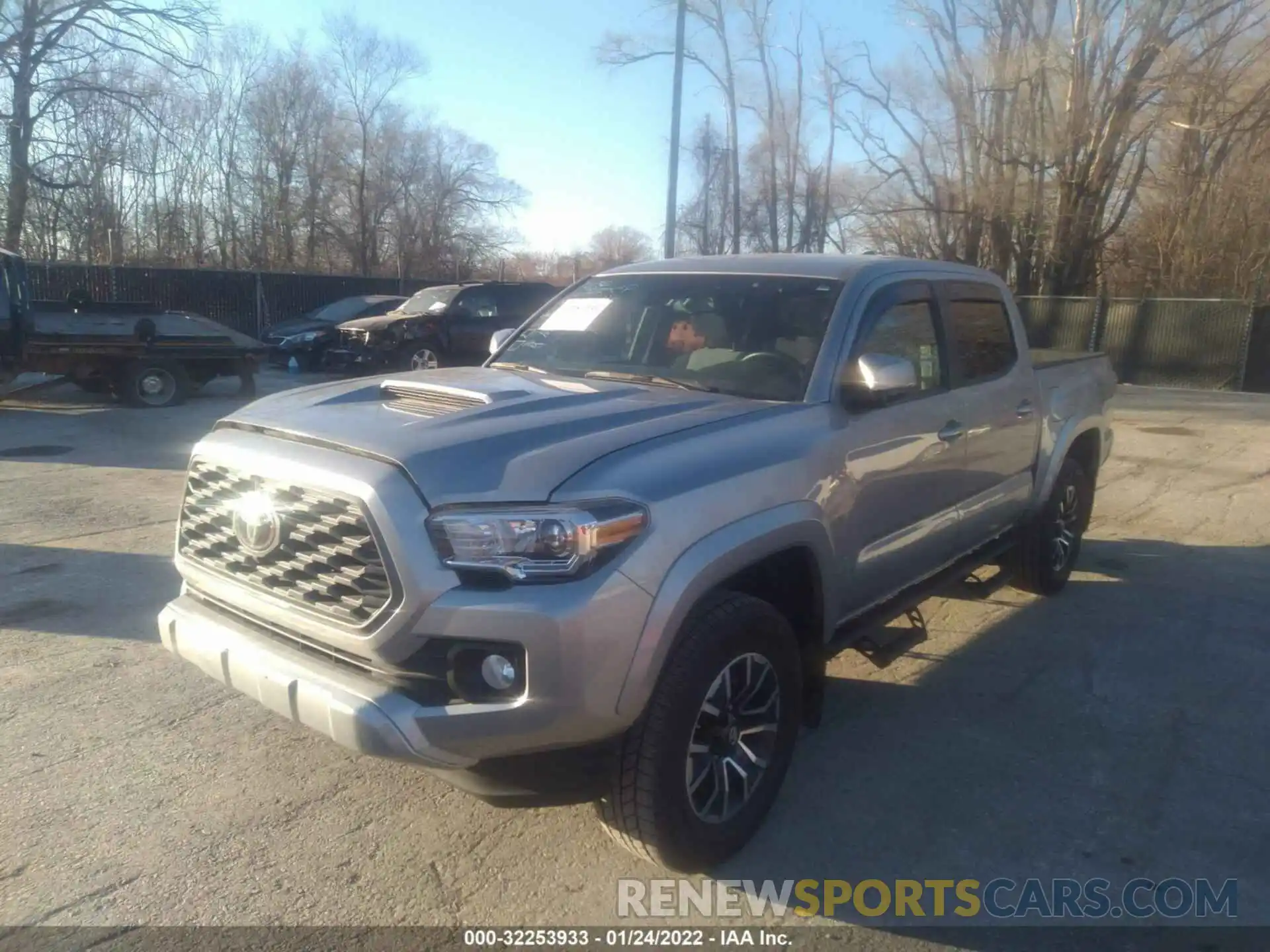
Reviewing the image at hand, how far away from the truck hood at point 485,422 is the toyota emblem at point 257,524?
0.23m

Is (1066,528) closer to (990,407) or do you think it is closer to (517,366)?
(990,407)

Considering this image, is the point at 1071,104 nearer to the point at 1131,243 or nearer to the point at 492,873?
the point at 1131,243

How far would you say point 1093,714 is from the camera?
455cm

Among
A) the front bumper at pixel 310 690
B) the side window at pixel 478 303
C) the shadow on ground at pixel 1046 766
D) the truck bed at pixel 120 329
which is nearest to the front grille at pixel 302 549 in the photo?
the front bumper at pixel 310 690

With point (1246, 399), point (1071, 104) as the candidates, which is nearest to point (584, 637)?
point (1246, 399)

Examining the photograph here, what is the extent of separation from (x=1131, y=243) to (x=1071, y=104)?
5.08 meters

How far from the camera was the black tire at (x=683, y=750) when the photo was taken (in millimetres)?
2904

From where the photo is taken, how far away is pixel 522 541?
272 centimetres

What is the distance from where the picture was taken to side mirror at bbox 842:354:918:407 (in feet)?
12.2

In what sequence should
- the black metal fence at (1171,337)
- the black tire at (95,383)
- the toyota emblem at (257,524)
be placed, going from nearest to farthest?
the toyota emblem at (257,524) < the black tire at (95,383) < the black metal fence at (1171,337)

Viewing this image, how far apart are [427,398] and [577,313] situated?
1.39 meters

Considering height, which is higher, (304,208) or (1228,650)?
(304,208)

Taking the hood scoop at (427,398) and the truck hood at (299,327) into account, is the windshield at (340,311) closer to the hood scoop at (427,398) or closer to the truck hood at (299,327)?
the truck hood at (299,327)

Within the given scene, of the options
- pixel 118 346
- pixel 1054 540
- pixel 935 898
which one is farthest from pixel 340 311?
pixel 935 898
